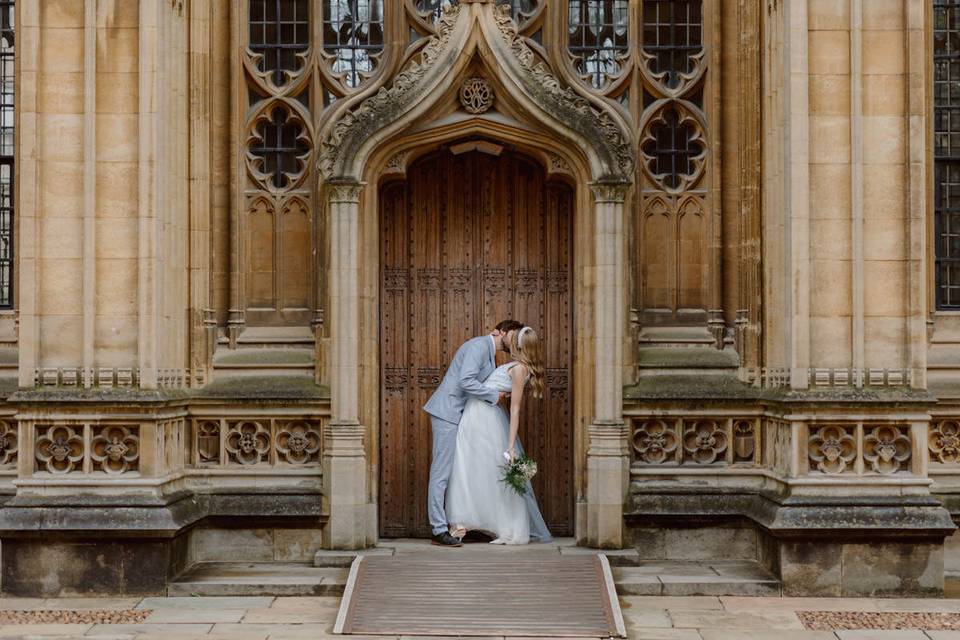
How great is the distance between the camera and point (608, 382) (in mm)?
11938

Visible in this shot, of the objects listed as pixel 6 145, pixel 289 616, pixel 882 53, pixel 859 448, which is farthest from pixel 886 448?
pixel 6 145

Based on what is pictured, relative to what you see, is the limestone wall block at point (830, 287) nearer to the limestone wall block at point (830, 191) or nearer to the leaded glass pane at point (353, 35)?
the limestone wall block at point (830, 191)

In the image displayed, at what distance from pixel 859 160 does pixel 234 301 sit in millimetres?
5842

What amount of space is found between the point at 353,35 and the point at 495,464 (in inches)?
171

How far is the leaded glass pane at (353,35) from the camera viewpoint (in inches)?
493

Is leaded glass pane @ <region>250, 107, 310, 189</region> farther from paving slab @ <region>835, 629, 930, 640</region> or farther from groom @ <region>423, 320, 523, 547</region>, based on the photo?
paving slab @ <region>835, 629, 930, 640</region>

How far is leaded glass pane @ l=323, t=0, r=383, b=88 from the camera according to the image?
12.5m

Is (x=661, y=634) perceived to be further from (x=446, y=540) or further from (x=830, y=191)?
(x=830, y=191)

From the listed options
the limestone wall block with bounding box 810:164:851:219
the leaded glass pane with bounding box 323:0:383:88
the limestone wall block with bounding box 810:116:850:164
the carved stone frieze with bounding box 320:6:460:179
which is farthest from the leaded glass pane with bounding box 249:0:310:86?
the limestone wall block with bounding box 810:164:851:219

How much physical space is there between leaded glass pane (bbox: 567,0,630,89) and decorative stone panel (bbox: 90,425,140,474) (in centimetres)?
540

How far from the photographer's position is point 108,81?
11281mm

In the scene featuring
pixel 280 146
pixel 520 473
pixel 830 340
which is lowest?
pixel 520 473

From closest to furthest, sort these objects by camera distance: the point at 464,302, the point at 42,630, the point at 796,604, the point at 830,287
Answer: the point at 42,630
the point at 796,604
the point at 830,287
the point at 464,302

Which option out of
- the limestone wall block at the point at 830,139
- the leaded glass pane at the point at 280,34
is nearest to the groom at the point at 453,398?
the limestone wall block at the point at 830,139
